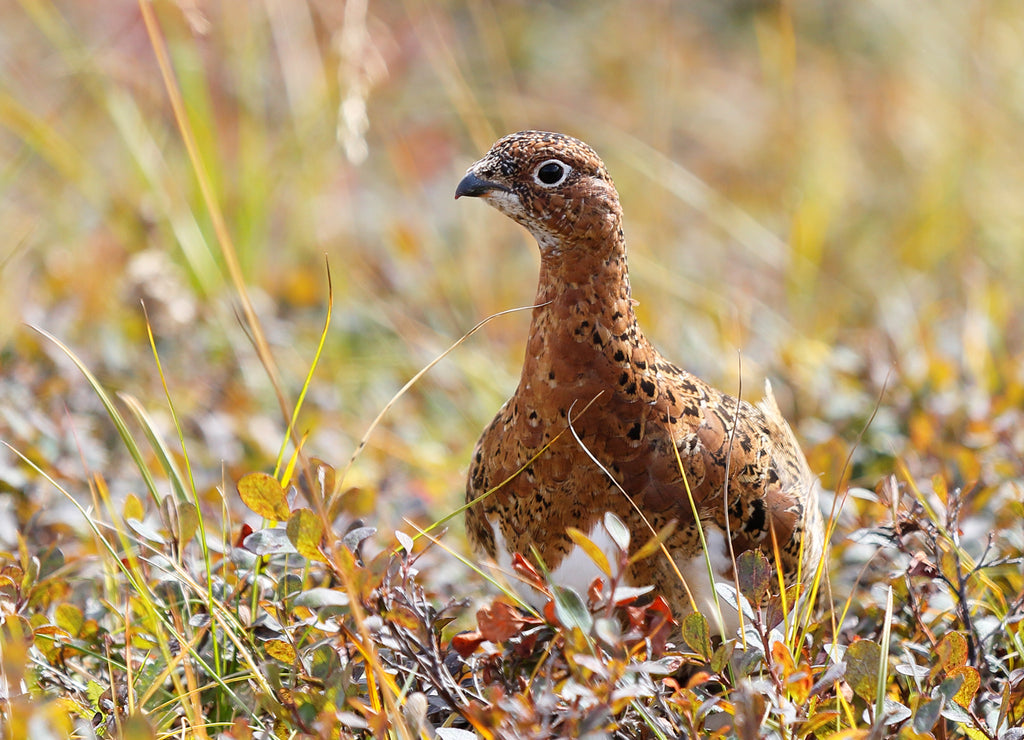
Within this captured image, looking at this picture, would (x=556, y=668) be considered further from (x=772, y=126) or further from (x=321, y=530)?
(x=772, y=126)

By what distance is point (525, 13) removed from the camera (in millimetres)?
8703

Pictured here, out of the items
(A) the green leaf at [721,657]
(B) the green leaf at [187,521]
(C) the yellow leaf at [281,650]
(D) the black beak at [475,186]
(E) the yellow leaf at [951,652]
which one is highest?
(D) the black beak at [475,186]

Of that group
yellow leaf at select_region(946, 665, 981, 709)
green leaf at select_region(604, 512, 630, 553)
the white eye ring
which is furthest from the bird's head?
yellow leaf at select_region(946, 665, 981, 709)

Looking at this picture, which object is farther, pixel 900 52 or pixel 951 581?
pixel 900 52

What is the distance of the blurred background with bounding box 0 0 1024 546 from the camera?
10.6 feet

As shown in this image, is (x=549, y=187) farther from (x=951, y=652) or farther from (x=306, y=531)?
(x=951, y=652)

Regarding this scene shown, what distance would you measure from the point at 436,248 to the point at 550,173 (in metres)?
2.53

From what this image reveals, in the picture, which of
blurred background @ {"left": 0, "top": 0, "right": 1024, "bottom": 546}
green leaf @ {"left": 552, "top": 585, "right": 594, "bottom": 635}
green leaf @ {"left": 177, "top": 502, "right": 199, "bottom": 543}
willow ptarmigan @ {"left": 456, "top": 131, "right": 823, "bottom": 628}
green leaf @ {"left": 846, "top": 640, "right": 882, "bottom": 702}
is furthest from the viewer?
blurred background @ {"left": 0, "top": 0, "right": 1024, "bottom": 546}

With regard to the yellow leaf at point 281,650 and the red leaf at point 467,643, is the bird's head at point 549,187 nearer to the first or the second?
the red leaf at point 467,643

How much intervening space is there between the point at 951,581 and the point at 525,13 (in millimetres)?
7389

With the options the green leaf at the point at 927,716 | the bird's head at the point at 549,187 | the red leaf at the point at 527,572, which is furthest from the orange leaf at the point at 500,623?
the bird's head at the point at 549,187

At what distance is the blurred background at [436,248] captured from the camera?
3.22m

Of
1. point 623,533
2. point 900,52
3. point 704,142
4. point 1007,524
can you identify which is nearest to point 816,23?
point 900,52

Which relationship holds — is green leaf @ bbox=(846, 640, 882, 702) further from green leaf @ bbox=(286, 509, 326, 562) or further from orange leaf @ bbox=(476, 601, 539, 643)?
green leaf @ bbox=(286, 509, 326, 562)
